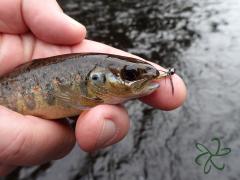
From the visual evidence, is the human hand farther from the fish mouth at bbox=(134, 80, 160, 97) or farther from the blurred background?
the blurred background

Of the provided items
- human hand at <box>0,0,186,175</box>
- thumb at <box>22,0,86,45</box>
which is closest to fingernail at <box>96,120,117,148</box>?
human hand at <box>0,0,186,175</box>

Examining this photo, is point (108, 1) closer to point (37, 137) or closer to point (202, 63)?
point (202, 63)

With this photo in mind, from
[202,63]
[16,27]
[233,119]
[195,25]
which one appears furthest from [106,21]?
[16,27]

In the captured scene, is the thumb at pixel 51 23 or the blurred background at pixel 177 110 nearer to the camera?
the thumb at pixel 51 23
